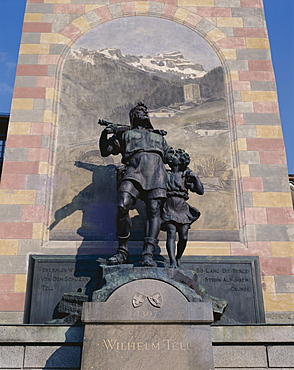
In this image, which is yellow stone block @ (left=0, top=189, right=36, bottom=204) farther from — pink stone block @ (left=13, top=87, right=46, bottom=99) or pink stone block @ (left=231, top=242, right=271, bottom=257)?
pink stone block @ (left=231, top=242, right=271, bottom=257)

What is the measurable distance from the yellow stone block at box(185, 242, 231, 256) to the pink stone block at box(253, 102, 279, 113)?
10.9 ft

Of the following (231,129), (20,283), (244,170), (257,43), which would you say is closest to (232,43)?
(257,43)

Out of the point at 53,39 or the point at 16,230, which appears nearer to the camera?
the point at 16,230

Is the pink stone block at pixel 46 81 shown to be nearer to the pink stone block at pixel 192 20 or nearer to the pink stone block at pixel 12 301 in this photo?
the pink stone block at pixel 192 20

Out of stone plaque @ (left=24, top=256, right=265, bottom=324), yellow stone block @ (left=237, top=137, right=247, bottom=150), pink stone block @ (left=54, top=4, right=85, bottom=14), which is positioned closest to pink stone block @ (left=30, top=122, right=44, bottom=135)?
stone plaque @ (left=24, top=256, right=265, bottom=324)

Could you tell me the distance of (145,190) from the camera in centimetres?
793

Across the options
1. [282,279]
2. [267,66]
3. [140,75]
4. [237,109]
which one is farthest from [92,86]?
[282,279]

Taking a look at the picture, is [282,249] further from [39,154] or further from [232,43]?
[39,154]

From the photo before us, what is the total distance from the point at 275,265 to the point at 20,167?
555 centimetres

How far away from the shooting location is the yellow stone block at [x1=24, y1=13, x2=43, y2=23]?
11711 mm

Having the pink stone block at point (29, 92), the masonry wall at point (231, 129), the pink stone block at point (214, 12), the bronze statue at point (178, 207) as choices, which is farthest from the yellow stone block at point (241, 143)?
the pink stone block at point (29, 92)

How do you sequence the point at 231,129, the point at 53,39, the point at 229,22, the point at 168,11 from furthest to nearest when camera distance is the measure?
the point at 168,11 < the point at 229,22 < the point at 53,39 < the point at 231,129

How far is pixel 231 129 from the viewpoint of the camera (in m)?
10.9

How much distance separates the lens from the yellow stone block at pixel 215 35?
38.8 feet
